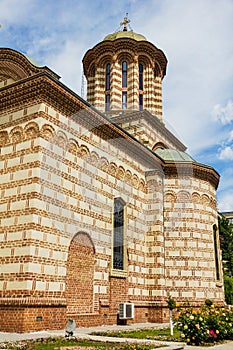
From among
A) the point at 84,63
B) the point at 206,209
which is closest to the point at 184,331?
the point at 206,209

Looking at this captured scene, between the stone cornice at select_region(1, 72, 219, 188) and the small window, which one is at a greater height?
the small window

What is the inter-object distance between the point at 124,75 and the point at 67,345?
62.5 feet

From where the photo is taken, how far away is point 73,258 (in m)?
13.1

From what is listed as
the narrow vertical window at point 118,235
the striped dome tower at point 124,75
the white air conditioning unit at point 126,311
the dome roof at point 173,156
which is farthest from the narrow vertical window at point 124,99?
the white air conditioning unit at point 126,311

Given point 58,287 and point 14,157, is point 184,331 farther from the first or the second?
point 14,157

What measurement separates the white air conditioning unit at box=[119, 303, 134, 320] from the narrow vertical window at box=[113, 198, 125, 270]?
58.8 inches

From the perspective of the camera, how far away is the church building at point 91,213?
11.6 m

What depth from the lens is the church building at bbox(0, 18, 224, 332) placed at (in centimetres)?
1163

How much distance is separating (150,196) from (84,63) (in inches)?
470

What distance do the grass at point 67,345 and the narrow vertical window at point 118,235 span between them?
20.9 feet

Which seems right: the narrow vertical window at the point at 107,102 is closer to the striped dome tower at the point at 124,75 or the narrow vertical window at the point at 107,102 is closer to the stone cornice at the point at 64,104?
the striped dome tower at the point at 124,75

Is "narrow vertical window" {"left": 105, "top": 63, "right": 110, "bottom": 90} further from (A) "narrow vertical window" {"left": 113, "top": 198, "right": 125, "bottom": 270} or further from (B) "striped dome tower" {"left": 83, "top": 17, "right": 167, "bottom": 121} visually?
(A) "narrow vertical window" {"left": 113, "top": 198, "right": 125, "bottom": 270}

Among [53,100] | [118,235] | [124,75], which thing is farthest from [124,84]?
[53,100]

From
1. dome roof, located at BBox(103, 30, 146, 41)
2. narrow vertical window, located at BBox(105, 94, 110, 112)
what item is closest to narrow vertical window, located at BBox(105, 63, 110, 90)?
narrow vertical window, located at BBox(105, 94, 110, 112)
